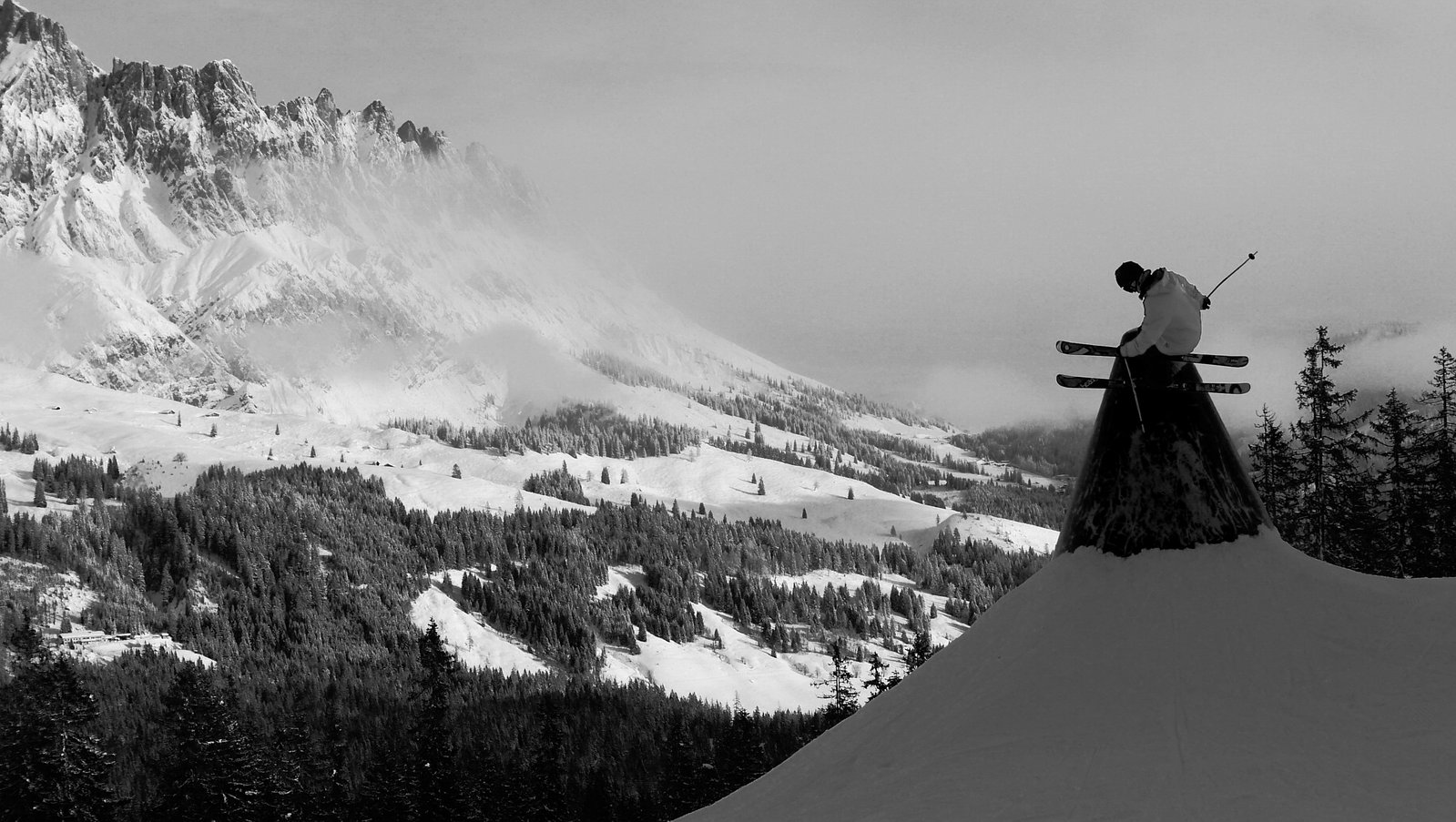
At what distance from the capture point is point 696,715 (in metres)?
154

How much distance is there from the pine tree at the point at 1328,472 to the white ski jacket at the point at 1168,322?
33.0 meters

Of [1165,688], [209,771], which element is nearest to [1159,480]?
[1165,688]

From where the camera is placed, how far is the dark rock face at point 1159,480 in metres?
8.94

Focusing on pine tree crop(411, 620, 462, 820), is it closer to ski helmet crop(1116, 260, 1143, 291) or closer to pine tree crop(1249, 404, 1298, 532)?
pine tree crop(1249, 404, 1298, 532)

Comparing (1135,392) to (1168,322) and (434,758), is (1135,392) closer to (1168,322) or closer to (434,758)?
(1168,322)

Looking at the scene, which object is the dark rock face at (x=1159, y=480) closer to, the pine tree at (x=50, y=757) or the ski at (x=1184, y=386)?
the ski at (x=1184, y=386)

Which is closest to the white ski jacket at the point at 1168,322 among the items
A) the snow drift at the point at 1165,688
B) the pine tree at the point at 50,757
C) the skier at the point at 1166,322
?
the skier at the point at 1166,322

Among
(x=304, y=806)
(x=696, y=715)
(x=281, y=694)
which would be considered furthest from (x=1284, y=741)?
(x=281, y=694)

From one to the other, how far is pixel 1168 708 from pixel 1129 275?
3915 mm

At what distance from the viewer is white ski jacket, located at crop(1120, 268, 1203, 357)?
9445 millimetres

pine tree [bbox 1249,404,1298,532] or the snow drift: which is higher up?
pine tree [bbox 1249,404,1298,532]

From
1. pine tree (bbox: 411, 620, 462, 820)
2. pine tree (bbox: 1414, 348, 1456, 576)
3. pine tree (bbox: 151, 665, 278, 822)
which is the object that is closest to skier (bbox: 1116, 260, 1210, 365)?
pine tree (bbox: 1414, 348, 1456, 576)

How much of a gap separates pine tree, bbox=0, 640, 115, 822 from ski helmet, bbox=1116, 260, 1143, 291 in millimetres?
47052

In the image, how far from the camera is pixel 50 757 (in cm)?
4397
